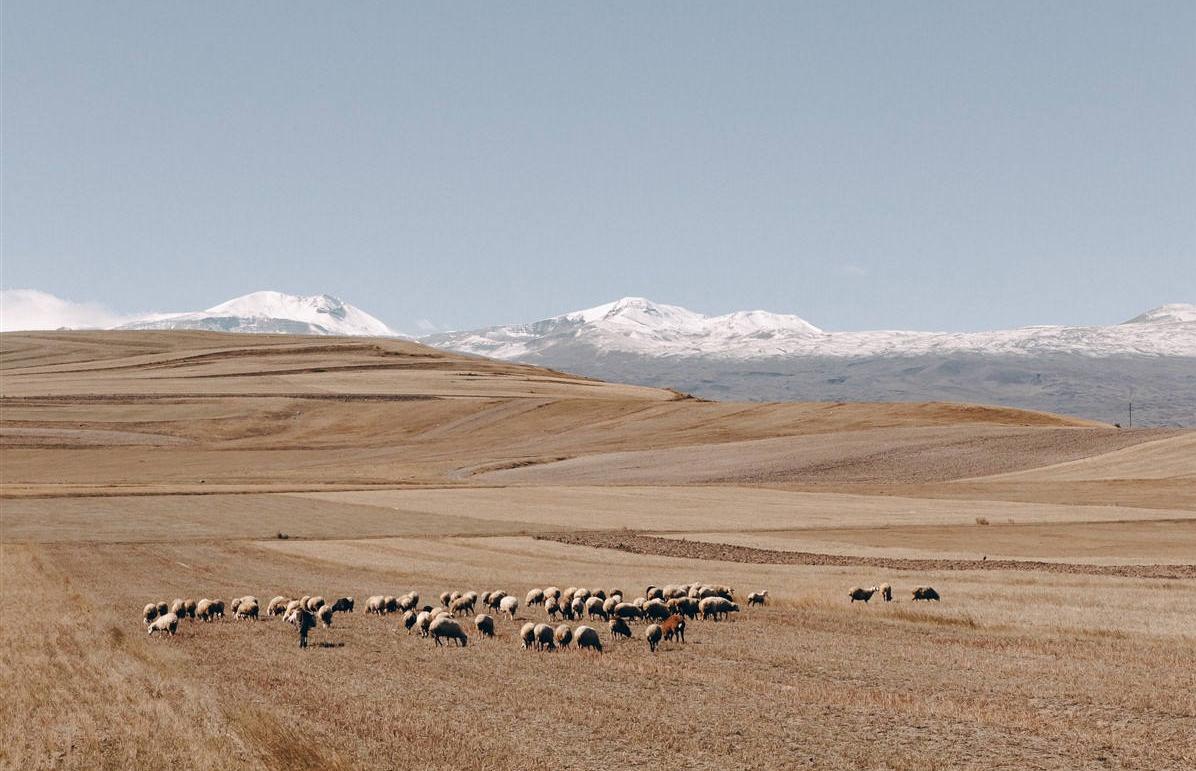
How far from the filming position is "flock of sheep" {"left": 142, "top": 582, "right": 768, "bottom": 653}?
29.2 metres

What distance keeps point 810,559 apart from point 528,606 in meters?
18.3

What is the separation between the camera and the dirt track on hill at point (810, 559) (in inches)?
1811

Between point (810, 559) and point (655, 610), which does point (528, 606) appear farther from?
point (810, 559)

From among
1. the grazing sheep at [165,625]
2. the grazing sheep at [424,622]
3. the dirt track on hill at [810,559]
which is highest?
the grazing sheep at [424,622]

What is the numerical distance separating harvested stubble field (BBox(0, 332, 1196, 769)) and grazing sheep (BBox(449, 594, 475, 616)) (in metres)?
3.24

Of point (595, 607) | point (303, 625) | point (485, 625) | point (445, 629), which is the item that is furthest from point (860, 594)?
point (303, 625)

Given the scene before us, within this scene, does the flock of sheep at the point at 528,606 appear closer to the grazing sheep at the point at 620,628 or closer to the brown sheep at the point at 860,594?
the grazing sheep at the point at 620,628

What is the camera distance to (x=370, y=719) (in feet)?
64.8

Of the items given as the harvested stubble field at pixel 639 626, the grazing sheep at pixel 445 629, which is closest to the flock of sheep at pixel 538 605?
the grazing sheep at pixel 445 629

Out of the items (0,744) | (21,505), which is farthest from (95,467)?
(0,744)

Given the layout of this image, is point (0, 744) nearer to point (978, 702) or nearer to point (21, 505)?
point (978, 702)

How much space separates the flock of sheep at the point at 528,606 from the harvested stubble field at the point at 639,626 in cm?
73

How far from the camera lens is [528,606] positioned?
38219 millimetres

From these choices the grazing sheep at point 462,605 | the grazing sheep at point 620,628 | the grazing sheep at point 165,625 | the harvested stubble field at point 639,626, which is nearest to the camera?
the harvested stubble field at point 639,626
